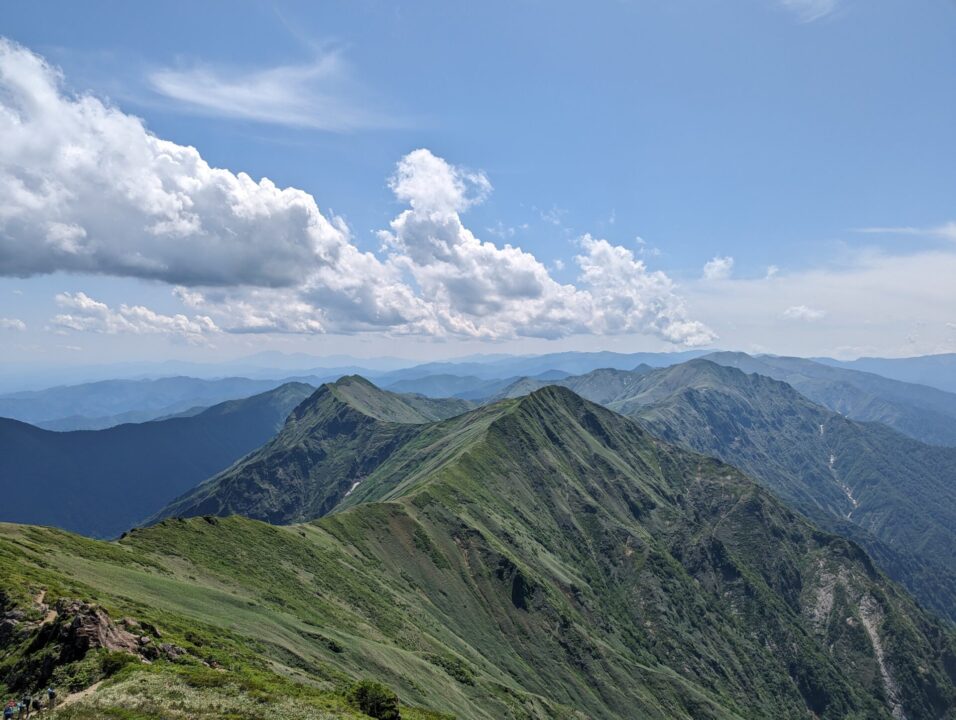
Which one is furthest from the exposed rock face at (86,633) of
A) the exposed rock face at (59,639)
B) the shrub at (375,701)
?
the shrub at (375,701)

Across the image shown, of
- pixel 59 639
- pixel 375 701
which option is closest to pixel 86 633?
pixel 59 639

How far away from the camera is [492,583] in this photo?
644 feet

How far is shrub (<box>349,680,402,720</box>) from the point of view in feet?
191

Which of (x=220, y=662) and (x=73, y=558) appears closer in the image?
(x=220, y=662)

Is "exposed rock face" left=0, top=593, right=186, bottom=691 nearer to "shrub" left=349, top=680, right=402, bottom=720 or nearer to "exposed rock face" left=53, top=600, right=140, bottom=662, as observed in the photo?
"exposed rock face" left=53, top=600, right=140, bottom=662

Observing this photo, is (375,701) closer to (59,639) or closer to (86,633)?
(86,633)

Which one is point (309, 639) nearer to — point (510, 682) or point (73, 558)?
point (73, 558)

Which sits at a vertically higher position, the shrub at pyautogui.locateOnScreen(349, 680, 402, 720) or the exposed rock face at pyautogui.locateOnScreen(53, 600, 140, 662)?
the exposed rock face at pyautogui.locateOnScreen(53, 600, 140, 662)

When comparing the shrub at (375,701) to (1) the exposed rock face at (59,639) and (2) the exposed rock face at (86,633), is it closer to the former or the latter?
(1) the exposed rock face at (59,639)

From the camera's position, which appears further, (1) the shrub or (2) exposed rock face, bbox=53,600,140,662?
(1) the shrub

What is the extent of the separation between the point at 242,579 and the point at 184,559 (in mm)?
11925

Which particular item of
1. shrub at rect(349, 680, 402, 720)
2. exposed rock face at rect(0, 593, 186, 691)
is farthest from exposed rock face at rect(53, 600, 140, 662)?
shrub at rect(349, 680, 402, 720)

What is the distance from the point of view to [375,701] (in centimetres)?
5953

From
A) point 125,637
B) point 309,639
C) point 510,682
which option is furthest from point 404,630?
point 125,637
